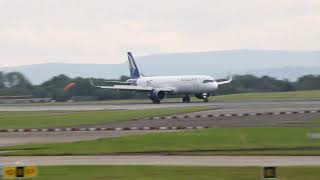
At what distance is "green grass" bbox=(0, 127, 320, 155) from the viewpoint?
92.4 ft

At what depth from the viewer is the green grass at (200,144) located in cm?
2817

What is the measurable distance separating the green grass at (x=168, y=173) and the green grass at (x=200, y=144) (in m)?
5.25

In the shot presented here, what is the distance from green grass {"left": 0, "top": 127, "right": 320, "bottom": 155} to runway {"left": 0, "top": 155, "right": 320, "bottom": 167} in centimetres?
150

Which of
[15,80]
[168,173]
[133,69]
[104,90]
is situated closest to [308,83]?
[104,90]

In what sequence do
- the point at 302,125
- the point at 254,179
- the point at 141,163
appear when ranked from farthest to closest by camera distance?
the point at 302,125 < the point at 141,163 < the point at 254,179

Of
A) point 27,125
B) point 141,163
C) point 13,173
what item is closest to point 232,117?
point 27,125

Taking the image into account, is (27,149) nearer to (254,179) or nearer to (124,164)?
(124,164)

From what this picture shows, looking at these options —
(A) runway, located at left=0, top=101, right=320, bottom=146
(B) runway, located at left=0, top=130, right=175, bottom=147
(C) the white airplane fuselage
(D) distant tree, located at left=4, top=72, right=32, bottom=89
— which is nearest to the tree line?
(D) distant tree, located at left=4, top=72, right=32, bottom=89

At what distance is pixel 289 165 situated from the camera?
22484 millimetres

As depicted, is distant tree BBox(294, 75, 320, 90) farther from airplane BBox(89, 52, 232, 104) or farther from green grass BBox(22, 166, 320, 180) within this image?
green grass BBox(22, 166, 320, 180)

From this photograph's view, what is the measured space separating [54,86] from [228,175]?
466 feet

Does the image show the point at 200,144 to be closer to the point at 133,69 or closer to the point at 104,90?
the point at 133,69

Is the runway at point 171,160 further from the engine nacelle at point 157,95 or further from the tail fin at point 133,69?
the tail fin at point 133,69

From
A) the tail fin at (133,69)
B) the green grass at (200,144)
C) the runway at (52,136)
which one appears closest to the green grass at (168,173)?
the green grass at (200,144)
